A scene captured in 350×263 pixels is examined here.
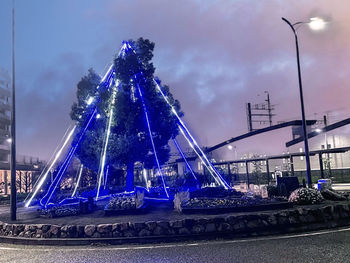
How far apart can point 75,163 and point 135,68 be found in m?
32.7

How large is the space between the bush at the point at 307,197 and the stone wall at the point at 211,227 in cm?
226

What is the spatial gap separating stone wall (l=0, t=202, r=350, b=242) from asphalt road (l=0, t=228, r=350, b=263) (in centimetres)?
55

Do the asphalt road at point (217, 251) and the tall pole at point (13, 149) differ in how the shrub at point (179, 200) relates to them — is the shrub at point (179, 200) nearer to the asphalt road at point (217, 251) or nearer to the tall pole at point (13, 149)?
the asphalt road at point (217, 251)

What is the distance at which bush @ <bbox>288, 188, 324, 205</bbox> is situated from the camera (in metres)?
13.0

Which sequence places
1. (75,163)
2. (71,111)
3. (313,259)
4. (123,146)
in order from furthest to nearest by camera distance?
(75,163) < (71,111) < (123,146) < (313,259)

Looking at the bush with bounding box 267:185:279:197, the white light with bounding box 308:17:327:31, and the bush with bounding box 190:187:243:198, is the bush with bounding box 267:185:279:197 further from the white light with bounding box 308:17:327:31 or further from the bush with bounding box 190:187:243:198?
the white light with bounding box 308:17:327:31

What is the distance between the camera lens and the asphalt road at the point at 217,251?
7.41 m

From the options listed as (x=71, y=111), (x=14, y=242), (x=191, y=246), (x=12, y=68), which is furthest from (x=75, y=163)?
(x=191, y=246)

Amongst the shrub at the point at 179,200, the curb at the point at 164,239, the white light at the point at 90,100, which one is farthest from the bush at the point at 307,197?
the white light at the point at 90,100

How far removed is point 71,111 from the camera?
23.3 meters

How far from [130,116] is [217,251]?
42.5 feet

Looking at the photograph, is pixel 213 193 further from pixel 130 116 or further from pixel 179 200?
pixel 130 116

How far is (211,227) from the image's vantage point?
32.4ft

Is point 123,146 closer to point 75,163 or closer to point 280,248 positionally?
point 280,248
